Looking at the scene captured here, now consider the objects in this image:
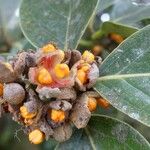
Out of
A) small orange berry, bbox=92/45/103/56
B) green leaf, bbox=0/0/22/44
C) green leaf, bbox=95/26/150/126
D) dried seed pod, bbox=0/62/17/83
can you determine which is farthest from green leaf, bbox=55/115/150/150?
green leaf, bbox=0/0/22/44

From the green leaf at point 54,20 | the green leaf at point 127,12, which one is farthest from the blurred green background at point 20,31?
the green leaf at point 54,20

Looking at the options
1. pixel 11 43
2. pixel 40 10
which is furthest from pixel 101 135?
pixel 11 43

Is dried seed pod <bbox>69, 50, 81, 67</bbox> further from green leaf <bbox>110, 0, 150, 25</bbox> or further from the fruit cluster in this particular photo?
green leaf <bbox>110, 0, 150, 25</bbox>

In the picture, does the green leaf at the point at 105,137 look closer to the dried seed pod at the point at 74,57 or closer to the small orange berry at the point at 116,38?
the dried seed pod at the point at 74,57

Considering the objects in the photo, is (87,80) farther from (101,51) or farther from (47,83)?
(101,51)

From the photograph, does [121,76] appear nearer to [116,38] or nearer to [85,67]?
[85,67]
